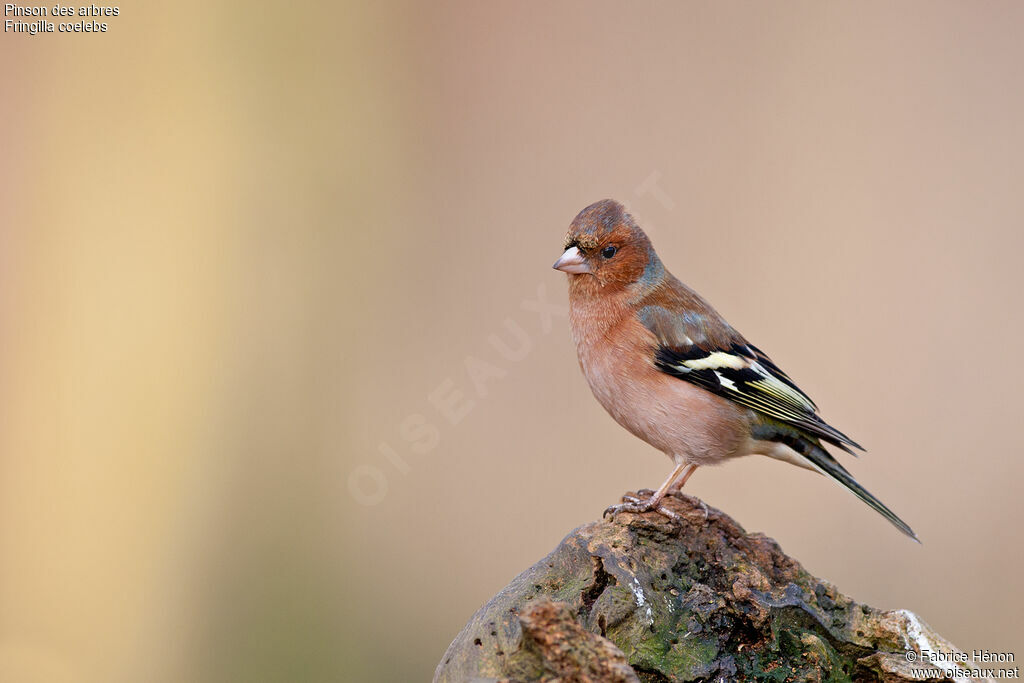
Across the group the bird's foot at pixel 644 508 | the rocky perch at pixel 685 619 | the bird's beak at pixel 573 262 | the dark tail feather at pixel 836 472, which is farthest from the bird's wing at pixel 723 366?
the rocky perch at pixel 685 619

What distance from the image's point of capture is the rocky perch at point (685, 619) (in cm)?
318

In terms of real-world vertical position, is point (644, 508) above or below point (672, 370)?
below

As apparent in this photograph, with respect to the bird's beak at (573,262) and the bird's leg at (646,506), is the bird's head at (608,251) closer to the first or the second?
the bird's beak at (573,262)

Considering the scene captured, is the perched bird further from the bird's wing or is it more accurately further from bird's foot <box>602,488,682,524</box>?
bird's foot <box>602,488,682,524</box>

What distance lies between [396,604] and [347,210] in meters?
3.80

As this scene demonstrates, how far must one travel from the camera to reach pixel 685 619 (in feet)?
10.9

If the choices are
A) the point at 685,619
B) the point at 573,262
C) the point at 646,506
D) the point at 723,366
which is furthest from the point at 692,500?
the point at 573,262

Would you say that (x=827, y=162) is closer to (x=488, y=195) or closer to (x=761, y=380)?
(x=488, y=195)

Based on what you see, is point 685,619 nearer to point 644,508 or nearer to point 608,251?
point 644,508

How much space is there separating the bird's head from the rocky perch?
147cm

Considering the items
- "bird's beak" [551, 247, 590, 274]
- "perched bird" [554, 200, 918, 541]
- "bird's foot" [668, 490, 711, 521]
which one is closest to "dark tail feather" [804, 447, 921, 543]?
"perched bird" [554, 200, 918, 541]

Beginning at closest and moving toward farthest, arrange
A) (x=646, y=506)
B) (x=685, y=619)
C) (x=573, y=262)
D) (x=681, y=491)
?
(x=685, y=619) → (x=646, y=506) → (x=681, y=491) → (x=573, y=262)

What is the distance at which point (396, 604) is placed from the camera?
29.7ft

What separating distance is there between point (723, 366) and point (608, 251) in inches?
31.4
